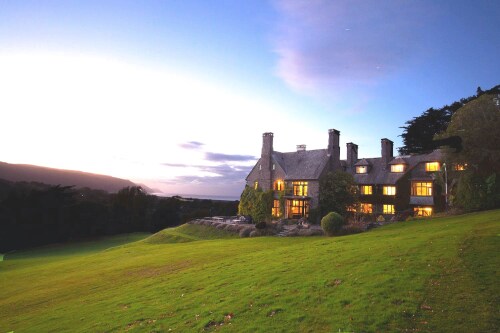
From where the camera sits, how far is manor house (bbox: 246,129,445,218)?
51.2 metres

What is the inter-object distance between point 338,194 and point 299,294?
38.2 metres

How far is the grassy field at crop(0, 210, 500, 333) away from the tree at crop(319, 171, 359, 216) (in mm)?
27949

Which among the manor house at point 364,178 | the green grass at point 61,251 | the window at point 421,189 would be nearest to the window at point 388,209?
the manor house at point 364,178

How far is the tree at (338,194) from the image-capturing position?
162ft

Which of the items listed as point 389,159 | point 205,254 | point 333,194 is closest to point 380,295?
point 205,254

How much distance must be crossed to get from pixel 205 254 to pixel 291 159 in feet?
108

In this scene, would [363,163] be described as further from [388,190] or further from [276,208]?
[276,208]

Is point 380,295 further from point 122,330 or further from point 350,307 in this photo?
point 122,330

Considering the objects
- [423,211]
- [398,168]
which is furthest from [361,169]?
[423,211]

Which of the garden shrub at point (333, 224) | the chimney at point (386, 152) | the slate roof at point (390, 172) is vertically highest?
the chimney at point (386, 152)

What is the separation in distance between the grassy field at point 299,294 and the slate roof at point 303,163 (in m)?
30.2

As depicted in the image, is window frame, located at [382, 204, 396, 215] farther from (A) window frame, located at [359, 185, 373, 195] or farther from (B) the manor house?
(A) window frame, located at [359, 185, 373, 195]

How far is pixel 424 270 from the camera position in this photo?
13.6 metres

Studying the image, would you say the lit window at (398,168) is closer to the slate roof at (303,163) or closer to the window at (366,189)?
the window at (366,189)
